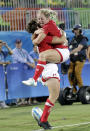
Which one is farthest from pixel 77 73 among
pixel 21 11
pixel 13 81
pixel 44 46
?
pixel 44 46

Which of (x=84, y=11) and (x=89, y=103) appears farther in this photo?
(x=84, y=11)

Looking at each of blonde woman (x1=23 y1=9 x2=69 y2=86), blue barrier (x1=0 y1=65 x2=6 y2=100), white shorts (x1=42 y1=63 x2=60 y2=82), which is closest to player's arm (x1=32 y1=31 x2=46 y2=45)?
blonde woman (x1=23 y1=9 x2=69 y2=86)

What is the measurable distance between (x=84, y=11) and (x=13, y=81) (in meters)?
5.43

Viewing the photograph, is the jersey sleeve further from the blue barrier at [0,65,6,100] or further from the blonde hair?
the blue barrier at [0,65,6,100]

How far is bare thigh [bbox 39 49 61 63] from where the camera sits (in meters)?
8.75

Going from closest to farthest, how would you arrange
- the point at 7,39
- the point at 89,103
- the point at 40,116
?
the point at 40,116 < the point at 89,103 < the point at 7,39

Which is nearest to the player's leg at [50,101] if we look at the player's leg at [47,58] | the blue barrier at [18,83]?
the player's leg at [47,58]

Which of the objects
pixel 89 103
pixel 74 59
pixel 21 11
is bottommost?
pixel 89 103

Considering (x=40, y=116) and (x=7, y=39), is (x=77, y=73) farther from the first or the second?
(x=40, y=116)

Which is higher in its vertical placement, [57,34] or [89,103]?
[57,34]

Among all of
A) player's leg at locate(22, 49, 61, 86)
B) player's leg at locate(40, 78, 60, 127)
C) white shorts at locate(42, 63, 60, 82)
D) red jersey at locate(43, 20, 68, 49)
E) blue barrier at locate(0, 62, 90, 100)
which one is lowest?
blue barrier at locate(0, 62, 90, 100)

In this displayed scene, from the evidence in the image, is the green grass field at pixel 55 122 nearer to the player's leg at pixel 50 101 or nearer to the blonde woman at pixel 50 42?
the player's leg at pixel 50 101

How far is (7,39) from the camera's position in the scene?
16031 mm

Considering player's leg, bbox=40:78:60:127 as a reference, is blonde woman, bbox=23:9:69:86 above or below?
above
